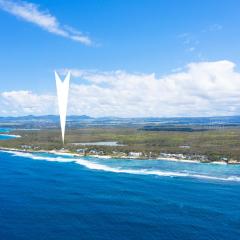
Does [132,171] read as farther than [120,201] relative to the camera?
Yes

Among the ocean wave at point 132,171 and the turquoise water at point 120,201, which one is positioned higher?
the ocean wave at point 132,171

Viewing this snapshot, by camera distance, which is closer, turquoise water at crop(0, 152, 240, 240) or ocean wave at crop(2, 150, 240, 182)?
turquoise water at crop(0, 152, 240, 240)

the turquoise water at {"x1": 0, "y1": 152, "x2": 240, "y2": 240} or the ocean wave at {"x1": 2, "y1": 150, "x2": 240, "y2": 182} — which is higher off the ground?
the ocean wave at {"x1": 2, "y1": 150, "x2": 240, "y2": 182}

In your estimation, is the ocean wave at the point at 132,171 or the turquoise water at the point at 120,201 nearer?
the turquoise water at the point at 120,201

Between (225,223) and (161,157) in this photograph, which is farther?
(161,157)

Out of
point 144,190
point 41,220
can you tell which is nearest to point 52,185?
point 144,190

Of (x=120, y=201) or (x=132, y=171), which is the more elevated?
(x=132, y=171)

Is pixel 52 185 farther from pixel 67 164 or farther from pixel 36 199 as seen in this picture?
pixel 67 164

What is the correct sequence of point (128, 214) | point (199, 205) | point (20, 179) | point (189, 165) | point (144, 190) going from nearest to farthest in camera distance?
point (128, 214), point (199, 205), point (144, 190), point (20, 179), point (189, 165)
